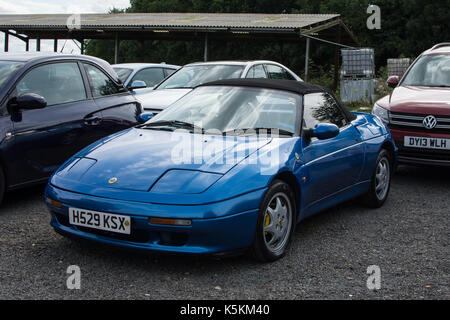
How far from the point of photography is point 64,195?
4055 mm

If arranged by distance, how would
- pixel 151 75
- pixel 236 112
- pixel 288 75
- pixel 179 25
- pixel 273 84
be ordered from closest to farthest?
pixel 236 112 < pixel 273 84 < pixel 288 75 < pixel 151 75 < pixel 179 25

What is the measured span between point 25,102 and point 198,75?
14.8 ft

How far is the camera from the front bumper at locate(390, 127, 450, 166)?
23.3 ft

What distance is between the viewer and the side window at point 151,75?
39.5ft

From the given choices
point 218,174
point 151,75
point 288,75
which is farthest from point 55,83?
point 151,75

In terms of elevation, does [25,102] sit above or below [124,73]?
below

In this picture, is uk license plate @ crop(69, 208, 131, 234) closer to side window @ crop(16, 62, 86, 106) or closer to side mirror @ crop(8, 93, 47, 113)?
side mirror @ crop(8, 93, 47, 113)

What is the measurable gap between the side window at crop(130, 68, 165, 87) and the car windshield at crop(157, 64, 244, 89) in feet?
6.80

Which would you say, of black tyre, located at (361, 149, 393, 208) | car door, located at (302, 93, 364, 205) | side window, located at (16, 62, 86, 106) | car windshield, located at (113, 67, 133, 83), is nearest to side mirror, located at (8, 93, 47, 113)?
side window, located at (16, 62, 86, 106)

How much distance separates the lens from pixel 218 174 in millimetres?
3936

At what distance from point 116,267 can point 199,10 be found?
57390mm

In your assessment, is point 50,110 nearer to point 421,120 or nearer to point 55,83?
point 55,83

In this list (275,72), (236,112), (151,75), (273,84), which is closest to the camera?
(236,112)
